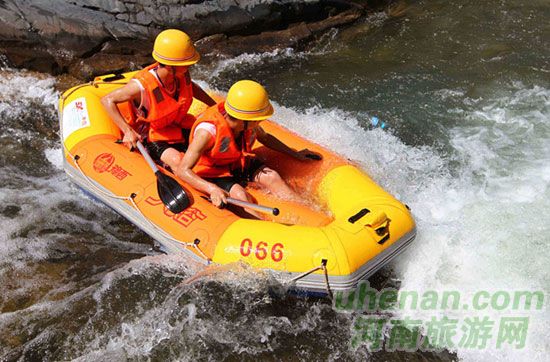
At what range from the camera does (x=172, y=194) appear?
14.7ft

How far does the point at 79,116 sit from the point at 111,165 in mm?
794

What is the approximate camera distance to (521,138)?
21.2 feet

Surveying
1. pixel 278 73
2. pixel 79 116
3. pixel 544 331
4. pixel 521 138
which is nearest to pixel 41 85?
pixel 79 116

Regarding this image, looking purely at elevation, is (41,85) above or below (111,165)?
below

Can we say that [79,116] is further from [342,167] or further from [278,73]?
[278,73]

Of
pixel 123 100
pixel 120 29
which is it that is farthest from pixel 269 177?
pixel 120 29

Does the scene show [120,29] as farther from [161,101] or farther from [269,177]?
[269,177]

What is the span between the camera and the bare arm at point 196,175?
4328mm

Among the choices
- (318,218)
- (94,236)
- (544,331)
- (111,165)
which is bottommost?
(544,331)

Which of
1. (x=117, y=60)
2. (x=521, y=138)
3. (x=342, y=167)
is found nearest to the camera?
(x=342, y=167)

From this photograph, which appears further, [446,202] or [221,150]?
[446,202]

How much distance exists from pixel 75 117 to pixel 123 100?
0.77m

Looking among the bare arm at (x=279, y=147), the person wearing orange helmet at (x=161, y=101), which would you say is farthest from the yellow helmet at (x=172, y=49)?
the bare arm at (x=279, y=147)

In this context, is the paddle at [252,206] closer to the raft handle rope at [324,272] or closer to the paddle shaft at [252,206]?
the paddle shaft at [252,206]
